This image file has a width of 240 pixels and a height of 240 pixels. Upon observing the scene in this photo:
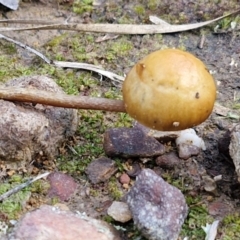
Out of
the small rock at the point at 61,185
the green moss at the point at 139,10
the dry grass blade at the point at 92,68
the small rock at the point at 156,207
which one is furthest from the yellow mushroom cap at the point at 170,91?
the green moss at the point at 139,10

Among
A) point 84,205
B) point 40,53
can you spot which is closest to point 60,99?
point 84,205

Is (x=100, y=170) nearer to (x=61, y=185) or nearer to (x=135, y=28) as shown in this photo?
(x=61, y=185)

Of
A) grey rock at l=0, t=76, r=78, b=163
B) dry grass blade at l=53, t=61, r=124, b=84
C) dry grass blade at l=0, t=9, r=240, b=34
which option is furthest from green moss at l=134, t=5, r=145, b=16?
grey rock at l=0, t=76, r=78, b=163

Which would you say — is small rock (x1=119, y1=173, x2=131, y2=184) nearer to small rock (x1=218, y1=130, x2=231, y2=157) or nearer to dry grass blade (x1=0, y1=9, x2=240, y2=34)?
small rock (x1=218, y1=130, x2=231, y2=157)

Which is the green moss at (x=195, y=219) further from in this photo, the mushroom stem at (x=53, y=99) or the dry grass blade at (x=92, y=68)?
the dry grass blade at (x=92, y=68)

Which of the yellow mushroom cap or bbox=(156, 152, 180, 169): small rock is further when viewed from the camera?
bbox=(156, 152, 180, 169): small rock

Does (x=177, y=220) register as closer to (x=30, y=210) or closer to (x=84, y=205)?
(x=84, y=205)
